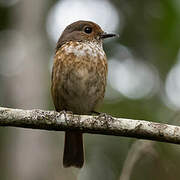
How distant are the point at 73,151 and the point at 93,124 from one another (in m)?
1.30

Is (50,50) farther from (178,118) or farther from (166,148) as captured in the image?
(178,118)

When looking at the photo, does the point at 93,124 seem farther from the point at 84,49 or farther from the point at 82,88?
the point at 84,49

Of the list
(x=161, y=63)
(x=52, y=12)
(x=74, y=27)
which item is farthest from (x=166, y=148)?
(x=52, y=12)

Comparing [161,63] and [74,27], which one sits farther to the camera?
[161,63]

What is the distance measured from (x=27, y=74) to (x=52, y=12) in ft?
5.12

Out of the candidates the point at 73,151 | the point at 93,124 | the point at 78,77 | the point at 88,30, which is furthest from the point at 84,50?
the point at 93,124

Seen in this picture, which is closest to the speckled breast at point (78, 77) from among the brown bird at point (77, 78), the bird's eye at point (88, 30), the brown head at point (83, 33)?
the brown bird at point (77, 78)

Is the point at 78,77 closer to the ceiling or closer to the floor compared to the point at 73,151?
closer to the ceiling

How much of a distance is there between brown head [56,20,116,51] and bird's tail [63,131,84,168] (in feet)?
2.85

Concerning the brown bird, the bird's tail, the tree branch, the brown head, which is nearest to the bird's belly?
the brown bird

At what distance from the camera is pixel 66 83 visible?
4656mm

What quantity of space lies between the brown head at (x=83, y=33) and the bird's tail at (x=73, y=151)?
2.85ft

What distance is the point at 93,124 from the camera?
3795mm

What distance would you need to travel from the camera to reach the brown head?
509 centimetres
